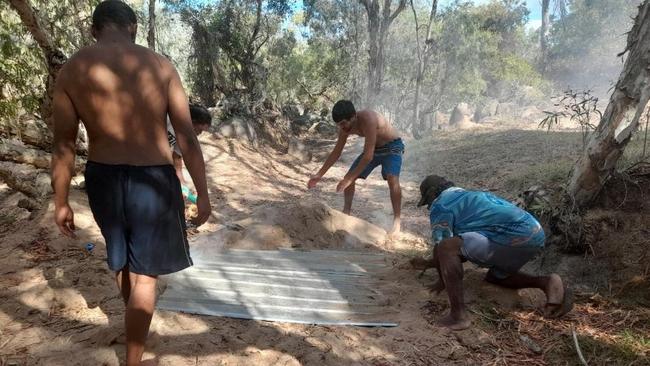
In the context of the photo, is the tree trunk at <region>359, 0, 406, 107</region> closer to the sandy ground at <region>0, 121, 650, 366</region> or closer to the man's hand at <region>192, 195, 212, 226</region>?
the sandy ground at <region>0, 121, 650, 366</region>

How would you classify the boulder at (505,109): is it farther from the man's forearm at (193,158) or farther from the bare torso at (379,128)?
the man's forearm at (193,158)

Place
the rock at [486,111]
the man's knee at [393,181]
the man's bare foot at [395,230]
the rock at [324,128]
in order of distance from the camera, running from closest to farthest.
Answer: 1. the man's bare foot at [395,230]
2. the man's knee at [393,181]
3. the rock at [324,128]
4. the rock at [486,111]

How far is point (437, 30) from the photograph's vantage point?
24.5 m

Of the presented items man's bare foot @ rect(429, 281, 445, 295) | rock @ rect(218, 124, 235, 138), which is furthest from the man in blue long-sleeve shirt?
rock @ rect(218, 124, 235, 138)

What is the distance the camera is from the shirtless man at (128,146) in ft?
5.78

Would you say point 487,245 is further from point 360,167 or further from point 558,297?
point 360,167

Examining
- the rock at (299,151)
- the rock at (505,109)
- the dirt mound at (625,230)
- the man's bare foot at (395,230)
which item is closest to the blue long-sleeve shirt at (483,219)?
the dirt mound at (625,230)

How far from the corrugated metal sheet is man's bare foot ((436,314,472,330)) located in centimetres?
29

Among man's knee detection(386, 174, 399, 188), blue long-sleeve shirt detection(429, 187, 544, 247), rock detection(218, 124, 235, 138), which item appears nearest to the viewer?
blue long-sleeve shirt detection(429, 187, 544, 247)

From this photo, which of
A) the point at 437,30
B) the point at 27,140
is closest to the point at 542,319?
the point at 27,140

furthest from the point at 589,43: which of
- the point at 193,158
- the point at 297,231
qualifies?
the point at 193,158

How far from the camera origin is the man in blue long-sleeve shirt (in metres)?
2.53

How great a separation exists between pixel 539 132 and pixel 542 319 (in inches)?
379

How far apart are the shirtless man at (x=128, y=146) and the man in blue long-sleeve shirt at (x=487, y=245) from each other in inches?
63.0
